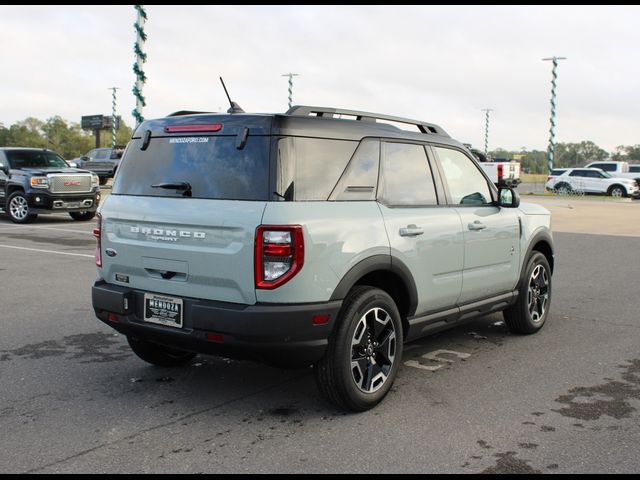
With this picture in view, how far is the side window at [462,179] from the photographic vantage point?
5344mm

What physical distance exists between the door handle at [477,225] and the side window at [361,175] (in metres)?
1.13

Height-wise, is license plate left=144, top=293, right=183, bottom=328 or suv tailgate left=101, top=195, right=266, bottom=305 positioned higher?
suv tailgate left=101, top=195, right=266, bottom=305

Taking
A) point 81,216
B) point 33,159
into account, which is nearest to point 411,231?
point 33,159

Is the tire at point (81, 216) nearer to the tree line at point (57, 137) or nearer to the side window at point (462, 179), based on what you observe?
the side window at point (462, 179)

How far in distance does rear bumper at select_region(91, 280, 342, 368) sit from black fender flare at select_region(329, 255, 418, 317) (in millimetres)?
102

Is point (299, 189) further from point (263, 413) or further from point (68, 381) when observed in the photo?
point (68, 381)

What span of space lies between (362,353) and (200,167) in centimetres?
158

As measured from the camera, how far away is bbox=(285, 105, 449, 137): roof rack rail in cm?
418

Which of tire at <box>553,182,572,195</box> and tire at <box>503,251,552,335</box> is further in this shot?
tire at <box>553,182,572,195</box>

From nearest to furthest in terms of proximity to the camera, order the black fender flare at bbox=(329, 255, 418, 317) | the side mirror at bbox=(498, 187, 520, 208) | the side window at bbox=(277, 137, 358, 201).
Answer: the side window at bbox=(277, 137, 358, 201), the black fender flare at bbox=(329, 255, 418, 317), the side mirror at bbox=(498, 187, 520, 208)

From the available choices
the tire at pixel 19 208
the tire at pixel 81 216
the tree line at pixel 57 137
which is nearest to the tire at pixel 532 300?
the tire at pixel 19 208

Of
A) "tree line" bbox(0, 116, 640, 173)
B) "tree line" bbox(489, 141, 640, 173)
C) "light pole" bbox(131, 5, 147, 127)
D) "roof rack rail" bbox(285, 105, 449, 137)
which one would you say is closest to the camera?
"roof rack rail" bbox(285, 105, 449, 137)

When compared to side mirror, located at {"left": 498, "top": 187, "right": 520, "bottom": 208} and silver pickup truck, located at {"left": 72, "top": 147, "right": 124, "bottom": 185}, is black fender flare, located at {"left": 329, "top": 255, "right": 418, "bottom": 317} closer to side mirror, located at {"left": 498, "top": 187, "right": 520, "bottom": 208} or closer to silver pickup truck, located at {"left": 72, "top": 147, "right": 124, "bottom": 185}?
side mirror, located at {"left": 498, "top": 187, "right": 520, "bottom": 208}

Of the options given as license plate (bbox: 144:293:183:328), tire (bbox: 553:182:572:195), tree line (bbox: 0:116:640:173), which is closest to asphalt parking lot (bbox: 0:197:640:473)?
license plate (bbox: 144:293:183:328)
